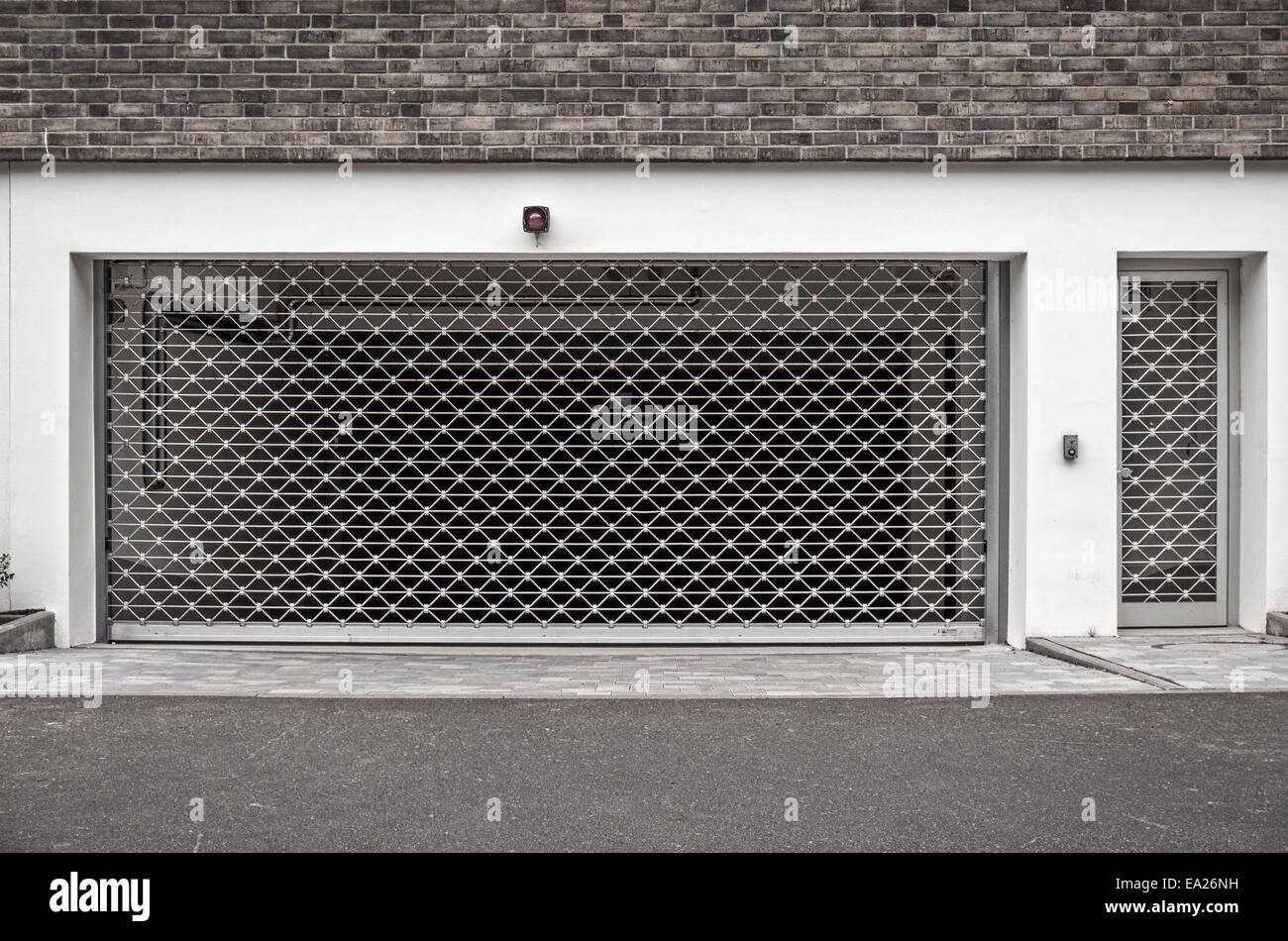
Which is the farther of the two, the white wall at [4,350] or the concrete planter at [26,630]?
the white wall at [4,350]

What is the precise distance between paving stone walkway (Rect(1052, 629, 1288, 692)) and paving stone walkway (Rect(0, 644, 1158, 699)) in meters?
0.31

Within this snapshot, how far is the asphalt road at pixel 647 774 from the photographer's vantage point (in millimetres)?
3818

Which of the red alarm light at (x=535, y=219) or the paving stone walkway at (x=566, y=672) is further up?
the red alarm light at (x=535, y=219)

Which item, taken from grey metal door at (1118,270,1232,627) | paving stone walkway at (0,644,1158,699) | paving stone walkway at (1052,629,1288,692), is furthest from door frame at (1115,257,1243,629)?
paving stone walkway at (0,644,1158,699)

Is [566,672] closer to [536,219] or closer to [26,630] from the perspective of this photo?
[536,219]

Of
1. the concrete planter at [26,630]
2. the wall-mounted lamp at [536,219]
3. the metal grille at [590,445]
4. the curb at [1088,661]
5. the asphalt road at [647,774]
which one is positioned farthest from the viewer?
the metal grille at [590,445]

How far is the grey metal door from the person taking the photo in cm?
788

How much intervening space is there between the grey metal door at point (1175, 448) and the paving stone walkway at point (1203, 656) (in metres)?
0.34

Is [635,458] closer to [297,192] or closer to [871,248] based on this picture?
[871,248]

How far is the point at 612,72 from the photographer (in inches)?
293

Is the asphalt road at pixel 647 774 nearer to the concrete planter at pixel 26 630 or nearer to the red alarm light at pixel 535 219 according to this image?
the concrete planter at pixel 26 630

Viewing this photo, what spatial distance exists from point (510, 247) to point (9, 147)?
11.8ft

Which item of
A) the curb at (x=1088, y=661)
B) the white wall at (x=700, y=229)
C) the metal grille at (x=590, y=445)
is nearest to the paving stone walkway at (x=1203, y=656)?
the curb at (x=1088, y=661)

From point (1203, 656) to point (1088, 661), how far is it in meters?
0.85
